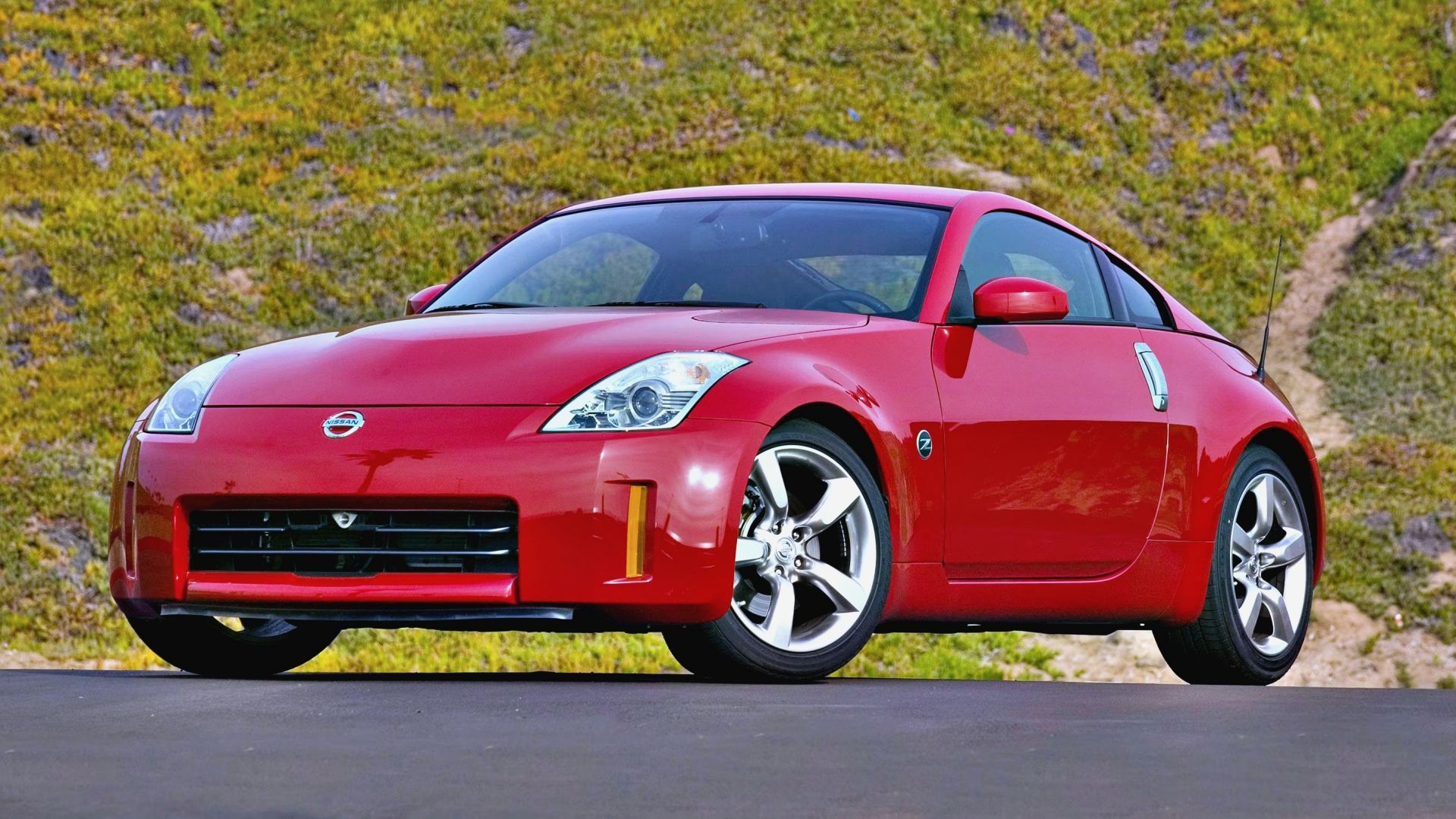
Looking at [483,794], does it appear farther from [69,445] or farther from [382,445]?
[69,445]

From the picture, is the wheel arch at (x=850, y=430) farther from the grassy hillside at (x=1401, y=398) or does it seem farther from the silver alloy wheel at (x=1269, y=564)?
the grassy hillside at (x=1401, y=398)

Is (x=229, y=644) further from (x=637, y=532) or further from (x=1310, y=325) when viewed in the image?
(x=1310, y=325)

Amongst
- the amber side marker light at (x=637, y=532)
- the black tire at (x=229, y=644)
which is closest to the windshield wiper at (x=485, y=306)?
the black tire at (x=229, y=644)

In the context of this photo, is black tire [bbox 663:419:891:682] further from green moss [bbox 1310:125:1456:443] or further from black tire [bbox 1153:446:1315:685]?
green moss [bbox 1310:125:1456:443]

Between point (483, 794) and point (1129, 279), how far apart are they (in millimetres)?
4524

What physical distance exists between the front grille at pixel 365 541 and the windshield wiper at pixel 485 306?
133 centimetres

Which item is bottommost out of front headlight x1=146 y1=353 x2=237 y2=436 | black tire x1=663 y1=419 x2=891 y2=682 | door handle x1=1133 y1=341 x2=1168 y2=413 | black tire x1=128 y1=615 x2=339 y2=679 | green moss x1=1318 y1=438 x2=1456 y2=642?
green moss x1=1318 y1=438 x2=1456 y2=642

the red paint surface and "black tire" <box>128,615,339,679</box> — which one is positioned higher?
the red paint surface

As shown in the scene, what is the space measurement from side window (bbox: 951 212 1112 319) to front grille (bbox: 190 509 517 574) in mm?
1985

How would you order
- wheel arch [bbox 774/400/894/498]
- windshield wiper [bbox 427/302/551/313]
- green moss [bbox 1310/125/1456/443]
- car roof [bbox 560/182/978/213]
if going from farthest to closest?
green moss [bbox 1310/125/1456/443] → car roof [bbox 560/182/978/213] → windshield wiper [bbox 427/302/551/313] → wheel arch [bbox 774/400/894/498]

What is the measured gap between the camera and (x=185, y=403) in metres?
5.93

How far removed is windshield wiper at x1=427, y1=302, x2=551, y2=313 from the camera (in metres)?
6.75

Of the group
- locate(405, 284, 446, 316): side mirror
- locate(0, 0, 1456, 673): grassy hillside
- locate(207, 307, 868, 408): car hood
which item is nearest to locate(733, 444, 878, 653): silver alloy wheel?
locate(207, 307, 868, 408): car hood

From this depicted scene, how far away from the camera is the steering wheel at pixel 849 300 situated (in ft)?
20.9
